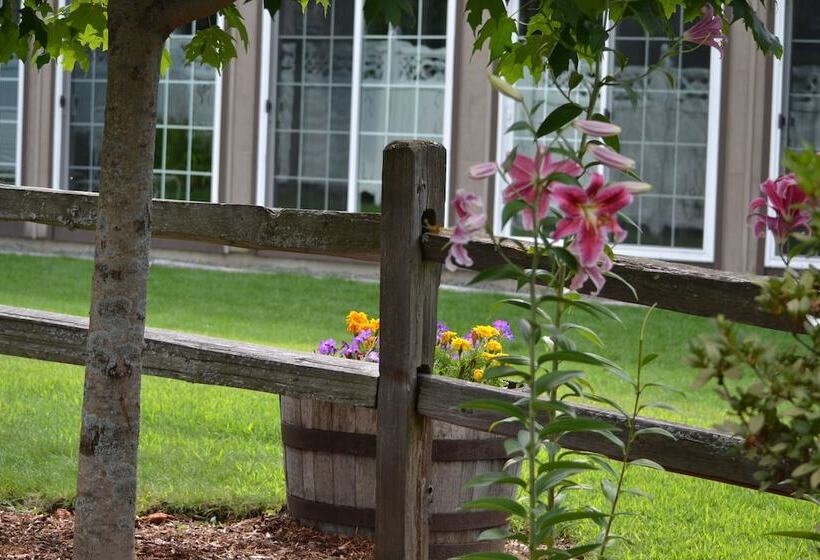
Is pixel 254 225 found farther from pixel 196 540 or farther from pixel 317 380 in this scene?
pixel 196 540

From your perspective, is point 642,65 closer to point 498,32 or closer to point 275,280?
point 275,280

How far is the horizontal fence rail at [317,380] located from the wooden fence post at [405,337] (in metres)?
0.06

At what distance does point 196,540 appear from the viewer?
13.2 feet

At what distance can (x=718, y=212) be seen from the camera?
37.6 feet

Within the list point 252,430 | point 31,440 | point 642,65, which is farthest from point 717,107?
point 31,440

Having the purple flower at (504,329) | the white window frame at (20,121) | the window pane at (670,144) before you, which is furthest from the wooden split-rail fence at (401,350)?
the white window frame at (20,121)

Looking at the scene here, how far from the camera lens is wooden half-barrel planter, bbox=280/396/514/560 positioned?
3.76 meters

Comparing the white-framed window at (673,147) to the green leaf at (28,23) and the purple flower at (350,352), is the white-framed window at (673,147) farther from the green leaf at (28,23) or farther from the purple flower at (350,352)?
the green leaf at (28,23)

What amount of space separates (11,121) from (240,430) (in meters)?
9.07

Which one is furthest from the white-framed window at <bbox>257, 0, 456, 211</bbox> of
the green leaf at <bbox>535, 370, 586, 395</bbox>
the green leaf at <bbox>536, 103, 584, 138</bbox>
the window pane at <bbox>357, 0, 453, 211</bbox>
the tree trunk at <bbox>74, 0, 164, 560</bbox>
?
the green leaf at <bbox>535, 370, 586, 395</bbox>

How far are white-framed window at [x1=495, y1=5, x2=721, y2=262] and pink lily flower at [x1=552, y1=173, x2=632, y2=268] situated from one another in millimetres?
9500

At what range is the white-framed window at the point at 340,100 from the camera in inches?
491

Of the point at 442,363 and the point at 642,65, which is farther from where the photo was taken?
the point at 642,65

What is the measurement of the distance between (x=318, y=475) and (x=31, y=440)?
2.21 meters
